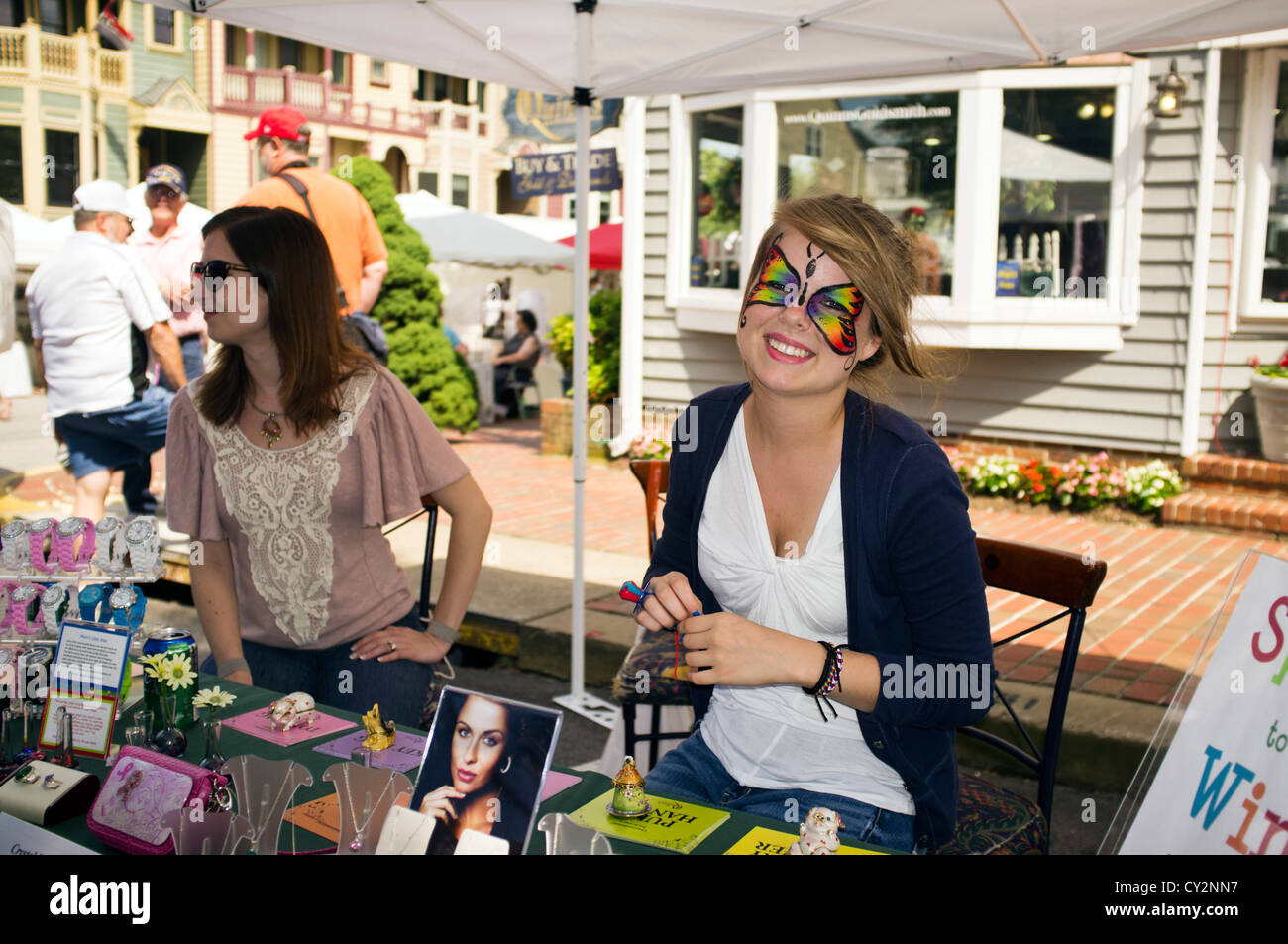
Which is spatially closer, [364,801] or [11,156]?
[364,801]

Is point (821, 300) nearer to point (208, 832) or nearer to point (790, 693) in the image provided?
point (790, 693)

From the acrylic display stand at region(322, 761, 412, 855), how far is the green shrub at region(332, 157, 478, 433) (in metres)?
10.3

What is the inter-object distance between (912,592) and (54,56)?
26949 mm

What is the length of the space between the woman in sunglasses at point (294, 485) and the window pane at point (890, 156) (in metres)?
5.82

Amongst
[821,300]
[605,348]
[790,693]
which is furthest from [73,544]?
[605,348]

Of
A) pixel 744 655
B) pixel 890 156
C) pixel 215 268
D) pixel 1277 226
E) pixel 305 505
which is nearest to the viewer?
pixel 744 655

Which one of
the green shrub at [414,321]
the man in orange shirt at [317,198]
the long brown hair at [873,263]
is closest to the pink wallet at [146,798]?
the long brown hair at [873,263]

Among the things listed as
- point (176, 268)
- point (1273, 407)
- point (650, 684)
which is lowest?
point (650, 684)

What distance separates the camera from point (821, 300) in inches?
79.4

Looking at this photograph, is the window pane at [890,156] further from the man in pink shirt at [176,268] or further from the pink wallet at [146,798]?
the pink wallet at [146,798]

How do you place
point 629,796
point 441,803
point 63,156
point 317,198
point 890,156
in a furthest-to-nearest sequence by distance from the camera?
point 63,156
point 890,156
point 317,198
point 629,796
point 441,803

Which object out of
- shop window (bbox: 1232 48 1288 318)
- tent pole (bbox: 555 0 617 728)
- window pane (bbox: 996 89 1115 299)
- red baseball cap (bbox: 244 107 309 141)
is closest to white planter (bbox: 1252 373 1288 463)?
shop window (bbox: 1232 48 1288 318)

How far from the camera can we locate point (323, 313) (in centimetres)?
274
